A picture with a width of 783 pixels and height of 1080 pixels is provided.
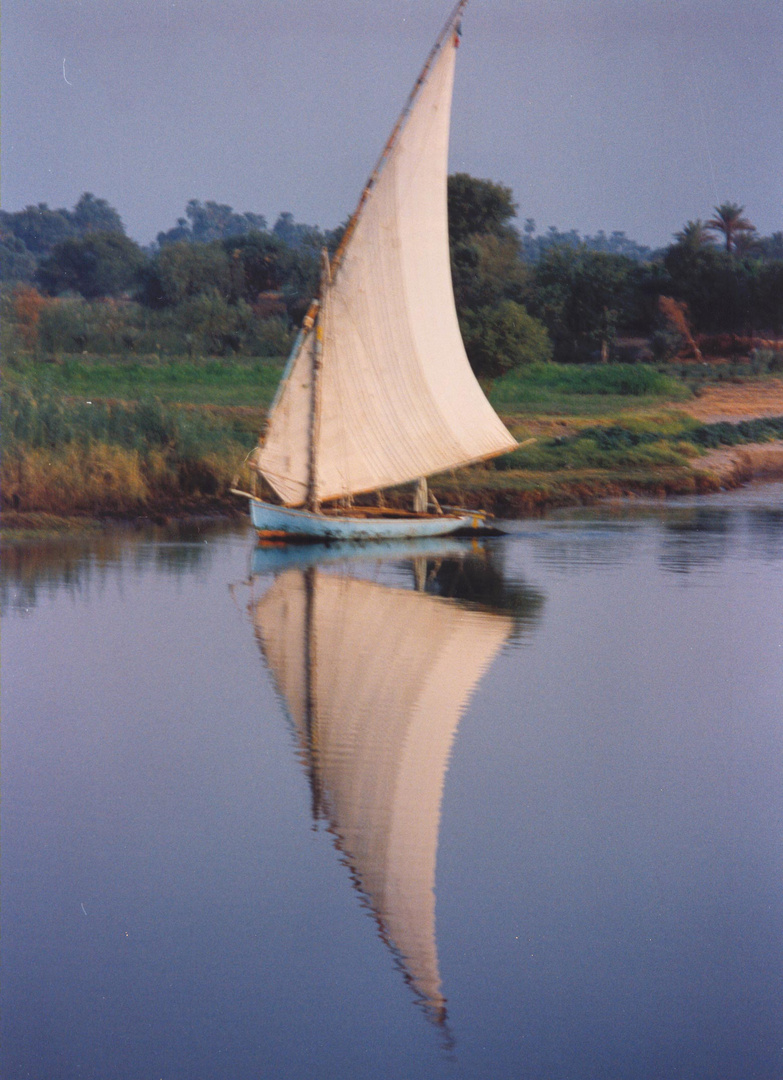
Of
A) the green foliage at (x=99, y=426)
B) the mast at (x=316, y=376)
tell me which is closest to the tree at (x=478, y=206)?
the green foliage at (x=99, y=426)

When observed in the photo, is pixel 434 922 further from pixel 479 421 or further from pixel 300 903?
pixel 479 421

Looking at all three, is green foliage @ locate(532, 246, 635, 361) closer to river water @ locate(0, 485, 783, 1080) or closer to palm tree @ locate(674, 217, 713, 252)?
palm tree @ locate(674, 217, 713, 252)

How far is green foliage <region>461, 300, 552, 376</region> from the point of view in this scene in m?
35.1

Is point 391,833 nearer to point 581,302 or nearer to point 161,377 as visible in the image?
point 161,377

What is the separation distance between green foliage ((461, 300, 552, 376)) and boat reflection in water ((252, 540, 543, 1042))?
1241 cm

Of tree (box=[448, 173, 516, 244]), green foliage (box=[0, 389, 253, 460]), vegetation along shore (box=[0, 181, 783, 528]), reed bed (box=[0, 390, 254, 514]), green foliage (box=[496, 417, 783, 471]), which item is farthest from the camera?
tree (box=[448, 173, 516, 244])

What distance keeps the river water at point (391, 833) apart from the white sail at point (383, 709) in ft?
0.12

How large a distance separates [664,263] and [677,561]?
2651cm

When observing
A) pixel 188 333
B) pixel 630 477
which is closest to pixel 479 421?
pixel 630 477

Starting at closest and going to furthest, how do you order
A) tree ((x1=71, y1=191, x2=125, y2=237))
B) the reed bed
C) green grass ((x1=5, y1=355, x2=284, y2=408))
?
the reed bed
green grass ((x1=5, y1=355, x2=284, y2=408))
tree ((x1=71, y1=191, x2=125, y2=237))

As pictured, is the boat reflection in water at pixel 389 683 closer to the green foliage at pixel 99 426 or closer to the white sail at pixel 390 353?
the white sail at pixel 390 353

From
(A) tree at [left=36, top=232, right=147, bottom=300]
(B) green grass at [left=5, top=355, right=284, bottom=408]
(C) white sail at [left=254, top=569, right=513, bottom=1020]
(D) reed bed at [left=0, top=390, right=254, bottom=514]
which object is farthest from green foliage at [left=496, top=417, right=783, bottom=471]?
(A) tree at [left=36, top=232, right=147, bottom=300]

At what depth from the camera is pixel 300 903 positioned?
28.5 ft

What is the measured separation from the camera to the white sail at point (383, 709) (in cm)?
898
